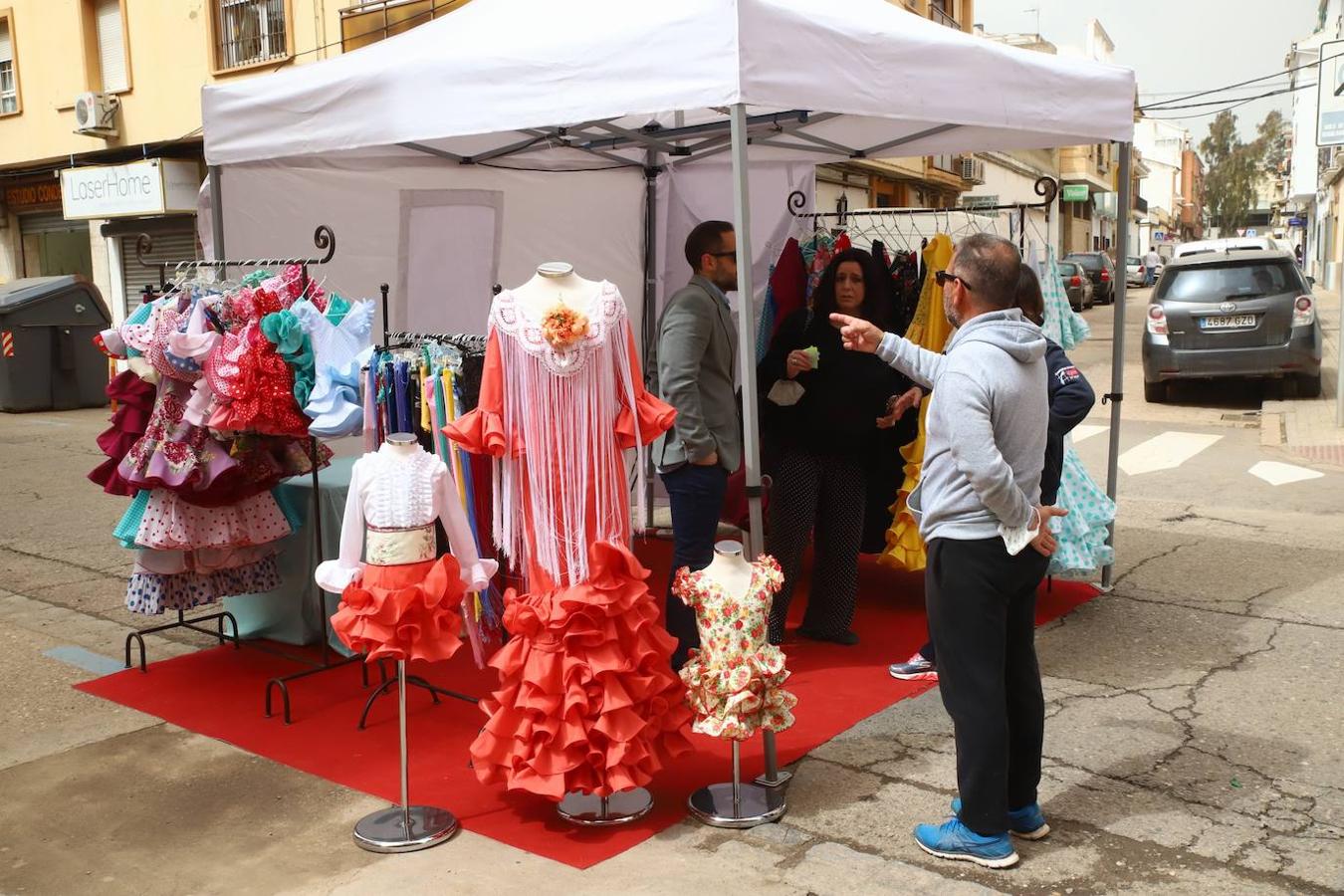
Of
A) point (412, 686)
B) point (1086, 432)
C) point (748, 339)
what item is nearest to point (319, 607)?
point (412, 686)

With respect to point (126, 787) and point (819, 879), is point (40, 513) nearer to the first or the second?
point (126, 787)

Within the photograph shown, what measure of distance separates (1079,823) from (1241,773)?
0.72m

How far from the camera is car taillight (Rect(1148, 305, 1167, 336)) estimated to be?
13.0 metres

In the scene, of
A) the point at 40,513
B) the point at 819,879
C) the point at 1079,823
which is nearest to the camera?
the point at 819,879

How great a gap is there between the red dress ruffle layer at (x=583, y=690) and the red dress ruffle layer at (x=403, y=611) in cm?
18

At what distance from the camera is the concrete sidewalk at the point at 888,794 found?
3.27 metres

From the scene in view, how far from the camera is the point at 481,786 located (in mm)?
3924

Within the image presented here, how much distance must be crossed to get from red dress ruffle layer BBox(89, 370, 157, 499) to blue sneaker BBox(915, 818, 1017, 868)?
3.26m

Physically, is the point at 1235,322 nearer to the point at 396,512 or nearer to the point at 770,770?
the point at 770,770

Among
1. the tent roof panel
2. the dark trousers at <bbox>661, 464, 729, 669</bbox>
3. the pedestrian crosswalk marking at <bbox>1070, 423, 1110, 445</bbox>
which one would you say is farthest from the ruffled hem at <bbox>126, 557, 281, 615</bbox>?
the pedestrian crosswalk marking at <bbox>1070, 423, 1110, 445</bbox>

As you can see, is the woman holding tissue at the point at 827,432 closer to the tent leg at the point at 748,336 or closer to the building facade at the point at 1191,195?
the tent leg at the point at 748,336

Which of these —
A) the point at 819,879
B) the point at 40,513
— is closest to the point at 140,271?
the point at 40,513

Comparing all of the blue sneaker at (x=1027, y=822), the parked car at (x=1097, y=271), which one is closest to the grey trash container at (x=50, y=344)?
the blue sneaker at (x=1027, y=822)

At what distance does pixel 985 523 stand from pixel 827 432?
2105mm
